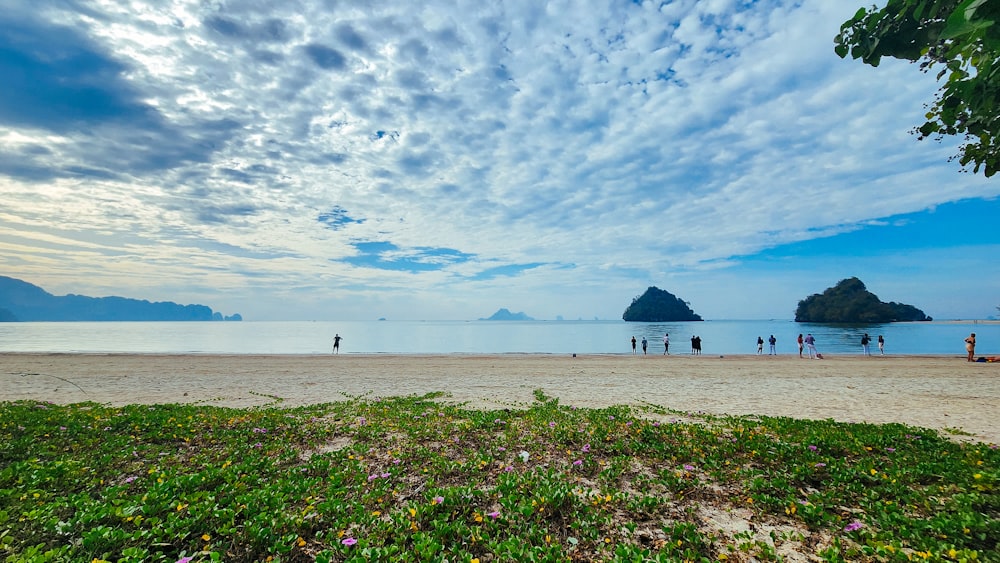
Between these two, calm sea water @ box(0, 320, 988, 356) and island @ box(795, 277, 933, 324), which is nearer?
calm sea water @ box(0, 320, 988, 356)

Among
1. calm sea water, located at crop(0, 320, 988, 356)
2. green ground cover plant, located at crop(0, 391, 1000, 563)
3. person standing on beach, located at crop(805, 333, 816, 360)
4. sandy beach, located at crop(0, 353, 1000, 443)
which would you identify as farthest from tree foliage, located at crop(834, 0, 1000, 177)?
calm sea water, located at crop(0, 320, 988, 356)

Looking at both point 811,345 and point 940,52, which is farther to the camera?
point 811,345

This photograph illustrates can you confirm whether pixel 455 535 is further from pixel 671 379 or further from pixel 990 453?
pixel 671 379

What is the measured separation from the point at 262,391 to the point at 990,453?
23455 mm

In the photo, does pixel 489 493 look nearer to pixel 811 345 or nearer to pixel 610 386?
pixel 610 386

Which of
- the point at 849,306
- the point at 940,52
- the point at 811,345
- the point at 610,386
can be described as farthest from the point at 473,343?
the point at 849,306

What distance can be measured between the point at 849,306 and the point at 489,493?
220972mm

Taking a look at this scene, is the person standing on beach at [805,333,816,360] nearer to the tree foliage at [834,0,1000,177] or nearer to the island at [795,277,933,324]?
the tree foliage at [834,0,1000,177]

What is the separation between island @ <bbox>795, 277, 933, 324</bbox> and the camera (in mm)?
173875

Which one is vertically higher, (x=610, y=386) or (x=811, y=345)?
(x=811, y=345)

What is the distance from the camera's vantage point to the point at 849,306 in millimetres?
174000

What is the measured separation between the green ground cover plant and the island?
700 feet

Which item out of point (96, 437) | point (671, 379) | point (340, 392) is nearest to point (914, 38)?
point (96, 437)

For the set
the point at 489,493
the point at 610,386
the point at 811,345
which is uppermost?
the point at 811,345
